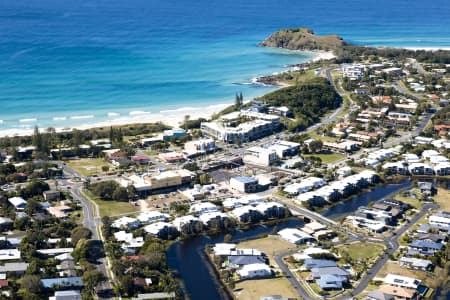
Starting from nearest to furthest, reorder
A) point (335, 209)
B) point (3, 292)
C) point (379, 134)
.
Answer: point (3, 292) < point (335, 209) < point (379, 134)

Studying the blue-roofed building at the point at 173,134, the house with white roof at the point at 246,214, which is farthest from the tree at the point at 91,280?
the blue-roofed building at the point at 173,134

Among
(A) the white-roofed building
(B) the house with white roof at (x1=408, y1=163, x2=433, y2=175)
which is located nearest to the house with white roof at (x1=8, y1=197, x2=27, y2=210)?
(A) the white-roofed building

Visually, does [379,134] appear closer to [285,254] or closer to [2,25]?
[285,254]

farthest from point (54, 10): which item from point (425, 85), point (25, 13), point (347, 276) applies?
point (347, 276)

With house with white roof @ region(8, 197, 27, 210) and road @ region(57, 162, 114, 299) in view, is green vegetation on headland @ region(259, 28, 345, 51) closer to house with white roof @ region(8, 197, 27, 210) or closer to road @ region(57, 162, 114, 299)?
road @ region(57, 162, 114, 299)

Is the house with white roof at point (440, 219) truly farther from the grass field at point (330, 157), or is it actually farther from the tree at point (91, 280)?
the tree at point (91, 280)

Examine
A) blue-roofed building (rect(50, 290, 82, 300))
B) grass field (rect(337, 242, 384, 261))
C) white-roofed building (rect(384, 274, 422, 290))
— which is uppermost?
blue-roofed building (rect(50, 290, 82, 300))
